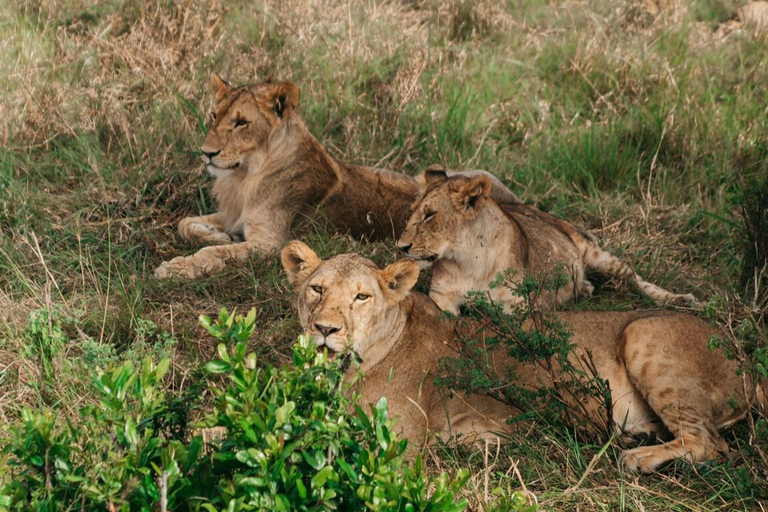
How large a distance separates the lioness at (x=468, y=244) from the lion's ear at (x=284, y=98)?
3.78 ft

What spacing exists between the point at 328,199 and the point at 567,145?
1.92 metres

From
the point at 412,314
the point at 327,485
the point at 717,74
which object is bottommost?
the point at 717,74

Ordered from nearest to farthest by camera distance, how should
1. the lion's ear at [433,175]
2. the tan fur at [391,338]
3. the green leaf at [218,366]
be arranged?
the green leaf at [218,366], the tan fur at [391,338], the lion's ear at [433,175]

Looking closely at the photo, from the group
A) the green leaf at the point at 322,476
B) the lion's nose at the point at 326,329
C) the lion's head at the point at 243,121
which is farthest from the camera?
the lion's head at the point at 243,121

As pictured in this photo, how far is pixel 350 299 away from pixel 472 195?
1.38 meters

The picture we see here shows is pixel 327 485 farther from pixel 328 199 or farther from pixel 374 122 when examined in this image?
pixel 374 122

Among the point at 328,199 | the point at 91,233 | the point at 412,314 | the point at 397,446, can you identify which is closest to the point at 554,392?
the point at 412,314

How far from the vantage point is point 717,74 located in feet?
28.2

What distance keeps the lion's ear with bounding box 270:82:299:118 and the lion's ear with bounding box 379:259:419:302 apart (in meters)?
2.33

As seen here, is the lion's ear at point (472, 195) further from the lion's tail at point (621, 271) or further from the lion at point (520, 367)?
the lion's tail at point (621, 271)

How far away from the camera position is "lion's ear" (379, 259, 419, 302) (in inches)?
176

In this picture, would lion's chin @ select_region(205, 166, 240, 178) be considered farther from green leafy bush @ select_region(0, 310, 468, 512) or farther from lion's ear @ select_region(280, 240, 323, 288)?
green leafy bush @ select_region(0, 310, 468, 512)

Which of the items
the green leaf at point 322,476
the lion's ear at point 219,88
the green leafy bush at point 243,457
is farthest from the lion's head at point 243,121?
the green leaf at point 322,476

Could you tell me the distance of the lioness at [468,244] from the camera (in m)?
5.51
